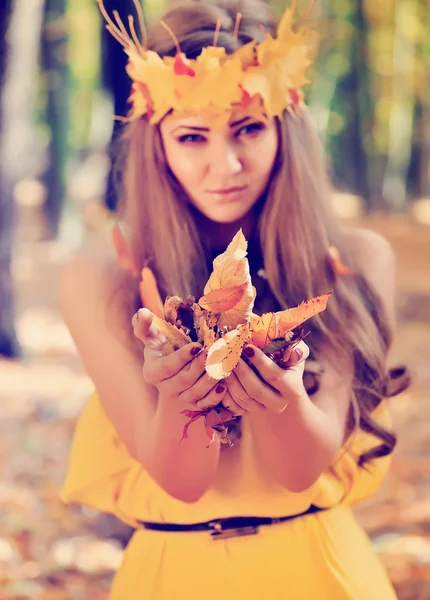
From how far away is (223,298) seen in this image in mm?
496

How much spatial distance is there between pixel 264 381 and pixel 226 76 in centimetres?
30

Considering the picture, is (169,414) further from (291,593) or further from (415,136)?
(415,136)

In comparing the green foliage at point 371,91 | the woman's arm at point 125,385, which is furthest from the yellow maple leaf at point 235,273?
the green foliage at point 371,91

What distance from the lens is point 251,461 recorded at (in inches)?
28.1

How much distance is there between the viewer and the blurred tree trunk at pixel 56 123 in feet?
11.3

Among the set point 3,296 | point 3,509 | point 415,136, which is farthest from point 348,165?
point 3,509

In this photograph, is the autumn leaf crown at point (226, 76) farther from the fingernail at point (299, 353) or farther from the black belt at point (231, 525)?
the black belt at point (231, 525)

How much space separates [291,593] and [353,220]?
10.8 feet

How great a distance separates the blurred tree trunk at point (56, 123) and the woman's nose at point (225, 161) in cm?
284

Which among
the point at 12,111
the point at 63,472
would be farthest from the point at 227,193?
A: the point at 12,111

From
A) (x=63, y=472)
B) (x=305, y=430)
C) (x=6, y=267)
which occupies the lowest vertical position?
(x=63, y=472)

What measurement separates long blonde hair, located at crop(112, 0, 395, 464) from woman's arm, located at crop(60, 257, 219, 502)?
0.05 metres

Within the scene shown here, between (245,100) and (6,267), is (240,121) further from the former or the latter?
(6,267)

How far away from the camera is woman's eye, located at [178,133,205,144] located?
0.70 meters
